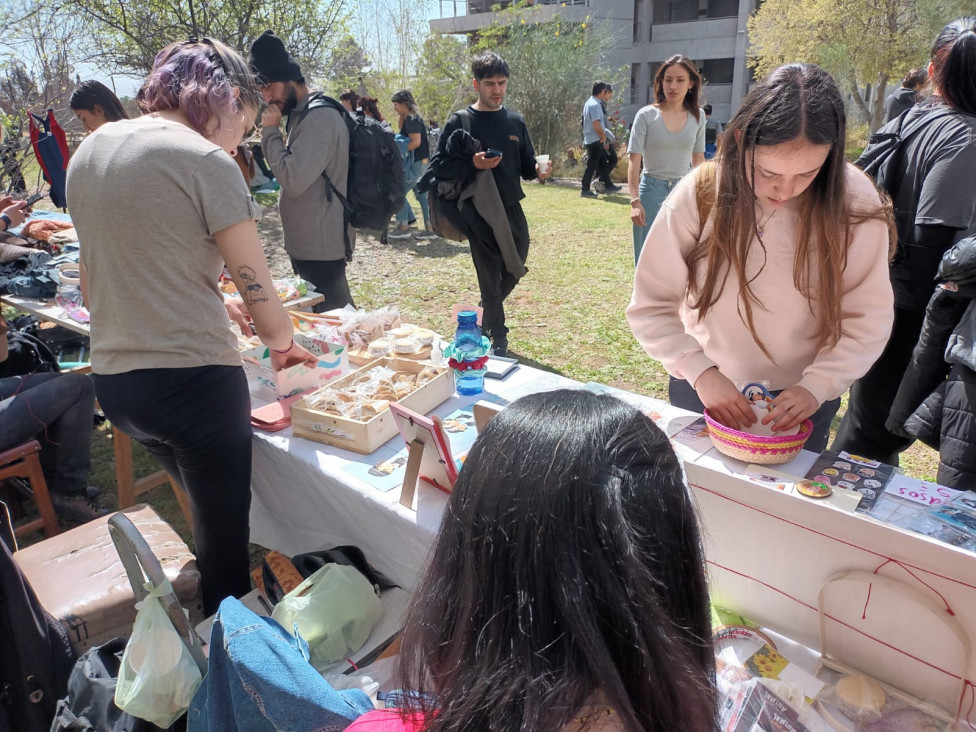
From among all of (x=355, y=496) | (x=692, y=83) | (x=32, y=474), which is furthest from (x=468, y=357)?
(x=692, y=83)

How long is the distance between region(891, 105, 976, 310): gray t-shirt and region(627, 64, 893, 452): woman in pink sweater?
0.60 m

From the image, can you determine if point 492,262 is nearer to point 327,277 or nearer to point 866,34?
point 327,277

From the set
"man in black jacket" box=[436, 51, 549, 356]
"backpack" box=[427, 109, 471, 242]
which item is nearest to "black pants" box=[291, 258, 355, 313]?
"backpack" box=[427, 109, 471, 242]

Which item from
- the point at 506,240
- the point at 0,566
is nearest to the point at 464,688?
the point at 0,566

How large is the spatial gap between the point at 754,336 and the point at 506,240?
2.17 meters

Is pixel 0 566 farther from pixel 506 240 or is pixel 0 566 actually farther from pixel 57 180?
pixel 57 180

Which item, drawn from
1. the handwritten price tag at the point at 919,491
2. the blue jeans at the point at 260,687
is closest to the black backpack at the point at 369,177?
the blue jeans at the point at 260,687

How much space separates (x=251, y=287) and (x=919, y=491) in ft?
5.06

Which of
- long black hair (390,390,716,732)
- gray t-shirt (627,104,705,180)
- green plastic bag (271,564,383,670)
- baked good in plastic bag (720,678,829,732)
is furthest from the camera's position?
gray t-shirt (627,104,705,180)

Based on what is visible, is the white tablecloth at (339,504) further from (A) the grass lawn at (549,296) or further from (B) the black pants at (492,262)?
(B) the black pants at (492,262)

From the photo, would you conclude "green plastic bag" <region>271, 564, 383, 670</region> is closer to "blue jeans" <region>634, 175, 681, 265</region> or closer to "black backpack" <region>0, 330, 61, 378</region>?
"black backpack" <region>0, 330, 61, 378</region>

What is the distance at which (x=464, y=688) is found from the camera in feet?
2.10

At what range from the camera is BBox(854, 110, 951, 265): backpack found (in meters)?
2.05

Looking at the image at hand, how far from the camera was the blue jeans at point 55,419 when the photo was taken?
8.27 ft
